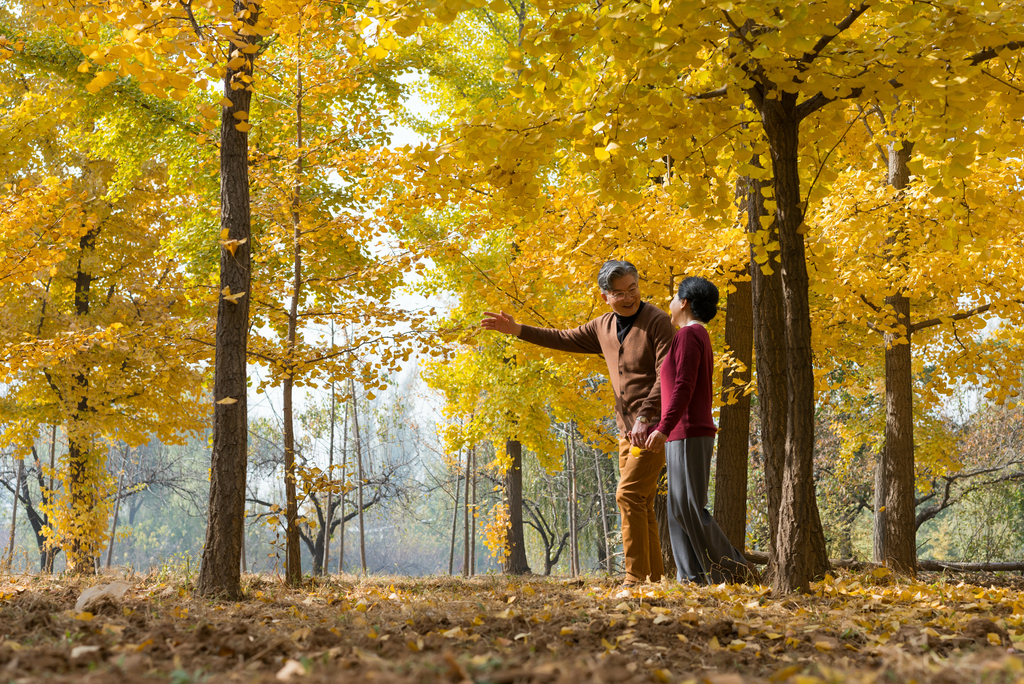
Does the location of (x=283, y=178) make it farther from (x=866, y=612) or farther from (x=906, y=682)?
(x=906, y=682)

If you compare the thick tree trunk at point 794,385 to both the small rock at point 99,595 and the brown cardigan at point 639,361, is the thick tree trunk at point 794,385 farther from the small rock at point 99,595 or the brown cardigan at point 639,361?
the small rock at point 99,595

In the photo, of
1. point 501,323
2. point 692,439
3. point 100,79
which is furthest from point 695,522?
point 100,79

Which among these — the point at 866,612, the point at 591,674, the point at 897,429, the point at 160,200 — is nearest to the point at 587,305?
the point at 897,429

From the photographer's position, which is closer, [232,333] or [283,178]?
[232,333]

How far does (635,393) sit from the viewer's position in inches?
158

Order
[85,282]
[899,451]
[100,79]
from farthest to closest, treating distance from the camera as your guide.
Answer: [85,282]
[899,451]
[100,79]

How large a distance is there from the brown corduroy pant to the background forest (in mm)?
673

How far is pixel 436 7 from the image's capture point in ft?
9.87

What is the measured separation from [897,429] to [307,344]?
243 inches

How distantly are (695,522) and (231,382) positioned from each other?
2884 mm

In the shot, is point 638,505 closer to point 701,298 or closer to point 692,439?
point 692,439

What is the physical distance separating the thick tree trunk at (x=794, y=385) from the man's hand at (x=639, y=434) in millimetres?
720

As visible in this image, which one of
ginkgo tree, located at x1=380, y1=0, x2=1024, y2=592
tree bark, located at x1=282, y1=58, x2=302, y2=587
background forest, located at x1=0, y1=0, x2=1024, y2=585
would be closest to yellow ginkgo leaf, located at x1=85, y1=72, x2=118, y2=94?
background forest, located at x1=0, y1=0, x2=1024, y2=585

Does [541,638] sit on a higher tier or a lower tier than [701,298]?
lower
